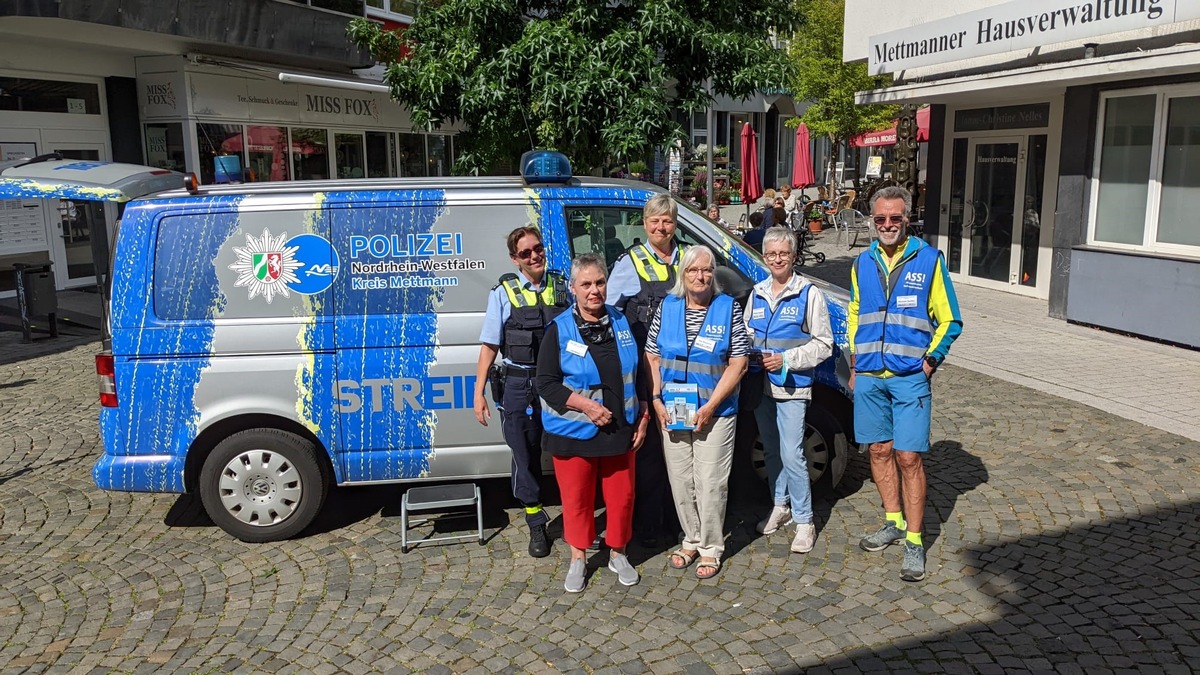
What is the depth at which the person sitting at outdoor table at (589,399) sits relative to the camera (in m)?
4.34

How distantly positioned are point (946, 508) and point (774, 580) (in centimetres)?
156

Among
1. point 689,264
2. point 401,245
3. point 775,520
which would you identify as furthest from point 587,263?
point 775,520

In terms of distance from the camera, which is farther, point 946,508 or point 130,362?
point 946,508

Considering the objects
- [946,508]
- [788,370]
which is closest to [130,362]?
[788,370]

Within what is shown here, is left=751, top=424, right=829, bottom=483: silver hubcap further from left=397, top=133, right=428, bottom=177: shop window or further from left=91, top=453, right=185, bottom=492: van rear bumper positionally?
left=397, top=133, right=428, bottom=177: shop window

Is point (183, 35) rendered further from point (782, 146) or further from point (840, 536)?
point (782, 146)

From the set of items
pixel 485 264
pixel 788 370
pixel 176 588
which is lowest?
pixel 176 588

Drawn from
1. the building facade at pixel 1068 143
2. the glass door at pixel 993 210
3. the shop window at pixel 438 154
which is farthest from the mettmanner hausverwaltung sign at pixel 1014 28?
the shop window at pixel 438 154

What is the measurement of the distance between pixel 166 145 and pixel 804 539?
14282 millimetres

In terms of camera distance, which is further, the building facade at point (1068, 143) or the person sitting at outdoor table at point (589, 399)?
the building facade at point (1068, 143)

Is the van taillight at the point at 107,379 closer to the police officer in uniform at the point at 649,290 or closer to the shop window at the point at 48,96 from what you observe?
the police officer in uniform at the point at 649,290

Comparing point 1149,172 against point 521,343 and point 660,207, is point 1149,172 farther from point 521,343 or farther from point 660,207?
point 521,343

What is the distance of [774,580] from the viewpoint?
15.6ft

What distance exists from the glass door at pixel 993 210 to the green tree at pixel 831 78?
15.1 m
